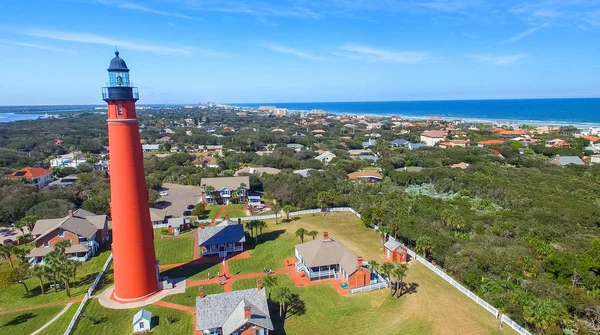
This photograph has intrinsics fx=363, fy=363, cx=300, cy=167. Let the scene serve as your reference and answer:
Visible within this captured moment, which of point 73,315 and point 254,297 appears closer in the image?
point 254,297

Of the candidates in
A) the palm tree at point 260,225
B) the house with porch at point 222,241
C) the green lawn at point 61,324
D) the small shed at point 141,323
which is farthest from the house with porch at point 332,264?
the green lawn at point 61,324

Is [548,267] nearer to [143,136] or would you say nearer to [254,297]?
[254,297]

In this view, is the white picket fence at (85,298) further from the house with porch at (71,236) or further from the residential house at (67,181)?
the residential house at (67,181)

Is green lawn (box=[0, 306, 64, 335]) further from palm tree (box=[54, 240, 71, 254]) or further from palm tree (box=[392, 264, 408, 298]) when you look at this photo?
palm tree (box=[392, 264, 408, 298])

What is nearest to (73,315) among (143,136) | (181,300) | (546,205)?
(181,300)

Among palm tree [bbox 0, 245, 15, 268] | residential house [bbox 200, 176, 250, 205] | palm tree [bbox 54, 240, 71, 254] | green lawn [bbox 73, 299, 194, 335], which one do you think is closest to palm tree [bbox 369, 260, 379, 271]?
green lawn [bbox 73, 299, 194, 335]

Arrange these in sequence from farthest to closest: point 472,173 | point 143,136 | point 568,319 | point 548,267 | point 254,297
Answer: point 143,136
point 472,173
point 548,267
point 254,297
point 568,319
